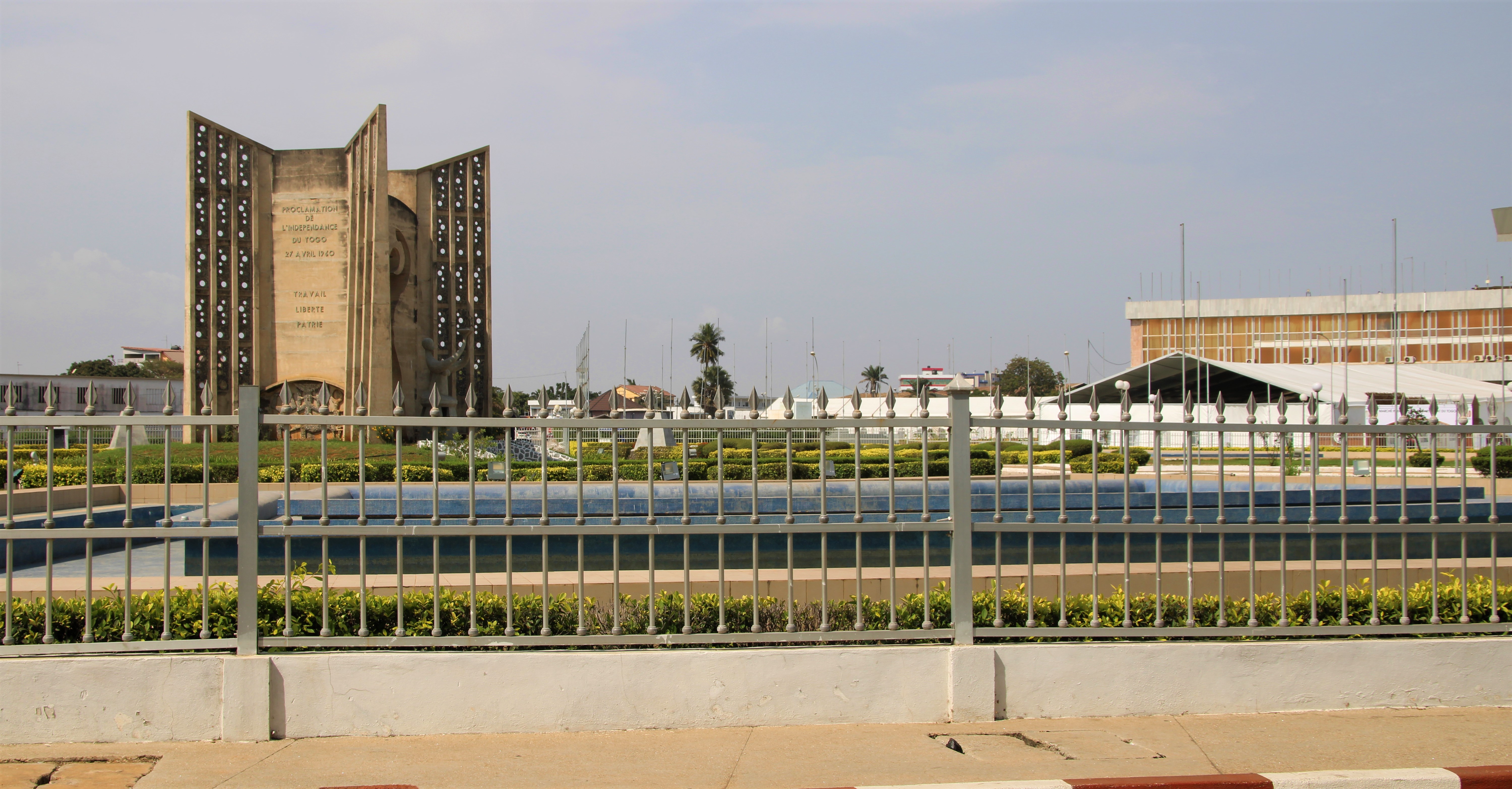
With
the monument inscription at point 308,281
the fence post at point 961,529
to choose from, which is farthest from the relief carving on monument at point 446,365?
the fence post at point 961,529

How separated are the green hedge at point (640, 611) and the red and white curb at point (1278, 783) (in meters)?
0.98

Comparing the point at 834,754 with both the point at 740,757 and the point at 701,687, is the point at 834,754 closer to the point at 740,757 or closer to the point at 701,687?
the point at 740,757

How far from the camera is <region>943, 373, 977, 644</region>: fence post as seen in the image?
4832 millimetres

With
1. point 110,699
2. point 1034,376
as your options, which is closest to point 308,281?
point 110,699

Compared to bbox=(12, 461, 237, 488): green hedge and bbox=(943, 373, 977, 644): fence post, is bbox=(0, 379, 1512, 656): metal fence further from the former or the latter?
bbox=(12, 461, 237, 488): green hedge

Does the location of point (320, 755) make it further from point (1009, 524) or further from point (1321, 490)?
point (1321, 490)

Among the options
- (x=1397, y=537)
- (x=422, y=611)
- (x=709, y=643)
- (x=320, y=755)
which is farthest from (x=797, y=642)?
(x=1397, y=537)

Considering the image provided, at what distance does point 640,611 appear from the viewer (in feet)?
17.2

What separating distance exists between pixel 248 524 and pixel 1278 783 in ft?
15.5

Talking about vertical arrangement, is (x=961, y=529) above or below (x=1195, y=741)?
above

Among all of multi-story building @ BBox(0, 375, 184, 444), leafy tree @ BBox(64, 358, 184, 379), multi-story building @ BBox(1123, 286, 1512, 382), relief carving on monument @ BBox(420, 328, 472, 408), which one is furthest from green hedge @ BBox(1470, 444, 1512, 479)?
leafy tree @ BBox(64, 358, 184, 379)

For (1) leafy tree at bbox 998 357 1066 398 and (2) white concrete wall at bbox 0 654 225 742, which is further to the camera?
(1) leafy tree at bbox 998 357 1066 398

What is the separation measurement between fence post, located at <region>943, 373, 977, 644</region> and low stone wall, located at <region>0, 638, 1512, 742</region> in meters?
0.15

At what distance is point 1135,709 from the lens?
4.97 metres
